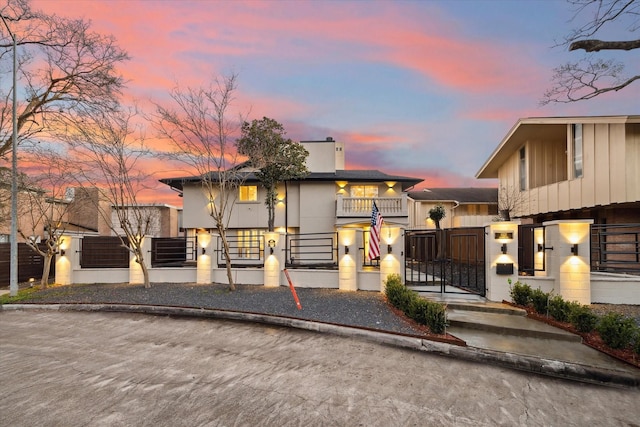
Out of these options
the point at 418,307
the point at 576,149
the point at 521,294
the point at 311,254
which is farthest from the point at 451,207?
the point at 418,307

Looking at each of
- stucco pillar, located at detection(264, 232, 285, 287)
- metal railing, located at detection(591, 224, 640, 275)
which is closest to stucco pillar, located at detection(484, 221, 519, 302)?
metal railing, located at detection(591, 224, 640, 275)

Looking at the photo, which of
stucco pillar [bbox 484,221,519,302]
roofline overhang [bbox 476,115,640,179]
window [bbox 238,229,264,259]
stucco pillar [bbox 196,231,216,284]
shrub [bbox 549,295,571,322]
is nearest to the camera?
shrub [bbox 549,295,571,322]

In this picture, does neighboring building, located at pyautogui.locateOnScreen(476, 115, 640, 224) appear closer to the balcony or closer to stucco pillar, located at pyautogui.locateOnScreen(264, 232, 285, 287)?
the balcony

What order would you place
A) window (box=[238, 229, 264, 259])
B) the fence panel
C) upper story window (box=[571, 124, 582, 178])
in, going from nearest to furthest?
the fence panel → upper story window (box=[571, 124, 582, 178]) → window (box=[238, 229, 264, 259])

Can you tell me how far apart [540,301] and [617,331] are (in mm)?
2169

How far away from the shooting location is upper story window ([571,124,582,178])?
1542 centimetres

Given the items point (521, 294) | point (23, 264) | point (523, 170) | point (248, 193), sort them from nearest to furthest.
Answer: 1. point (521, 294)
2. point (23, 264)
3. point (523, 170)
4. point (248, 193)

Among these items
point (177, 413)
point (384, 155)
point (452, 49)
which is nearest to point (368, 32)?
point (452, 49)

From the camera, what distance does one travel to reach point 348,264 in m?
11.8

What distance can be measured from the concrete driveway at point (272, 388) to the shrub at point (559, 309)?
105 inches

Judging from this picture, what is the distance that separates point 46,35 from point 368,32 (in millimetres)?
14168

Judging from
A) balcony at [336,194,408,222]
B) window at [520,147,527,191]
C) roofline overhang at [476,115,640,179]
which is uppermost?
roofline overhang at [476,115,640,179]

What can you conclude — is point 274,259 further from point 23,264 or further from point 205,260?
point 23,264

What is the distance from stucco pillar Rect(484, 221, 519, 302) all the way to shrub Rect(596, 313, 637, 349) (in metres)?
3.25
